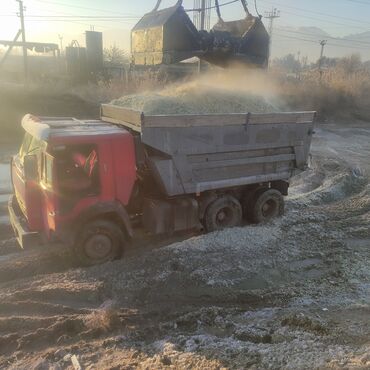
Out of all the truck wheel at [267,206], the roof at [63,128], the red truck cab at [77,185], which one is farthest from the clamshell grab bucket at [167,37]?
the truck wheel at [267,206]

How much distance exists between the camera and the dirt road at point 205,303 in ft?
13.8

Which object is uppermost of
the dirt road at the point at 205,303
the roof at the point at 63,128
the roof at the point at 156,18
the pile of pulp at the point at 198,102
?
the roof at the point at 156,18

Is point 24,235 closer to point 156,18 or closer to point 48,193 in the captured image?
point 48,193

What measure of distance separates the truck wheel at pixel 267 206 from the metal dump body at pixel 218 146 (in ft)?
1.12

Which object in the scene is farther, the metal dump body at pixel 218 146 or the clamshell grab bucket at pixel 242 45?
the clamshell grab bucket at pixel 242 45

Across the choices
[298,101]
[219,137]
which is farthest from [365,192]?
[298,101]

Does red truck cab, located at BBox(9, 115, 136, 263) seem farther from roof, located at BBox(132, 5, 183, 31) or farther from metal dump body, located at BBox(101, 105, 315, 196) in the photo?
roof, located at BBox(132, 5, 183, 31)

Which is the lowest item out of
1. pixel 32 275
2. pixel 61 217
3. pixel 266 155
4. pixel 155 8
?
pixel 32 275

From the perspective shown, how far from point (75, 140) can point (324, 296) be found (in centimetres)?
412

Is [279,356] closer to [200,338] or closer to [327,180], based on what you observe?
[200,338]

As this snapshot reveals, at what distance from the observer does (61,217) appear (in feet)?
19.5

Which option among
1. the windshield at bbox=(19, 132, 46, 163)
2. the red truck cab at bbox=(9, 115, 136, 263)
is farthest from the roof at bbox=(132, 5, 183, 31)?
the windshield at bbox=(19, 132, 46, 163)

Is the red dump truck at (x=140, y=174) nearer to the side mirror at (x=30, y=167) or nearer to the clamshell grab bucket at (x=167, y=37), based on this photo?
the side mirror at (x=30, y=167)

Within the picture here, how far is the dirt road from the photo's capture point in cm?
420
